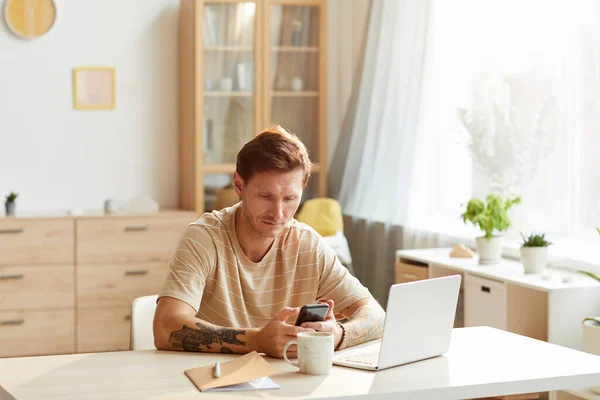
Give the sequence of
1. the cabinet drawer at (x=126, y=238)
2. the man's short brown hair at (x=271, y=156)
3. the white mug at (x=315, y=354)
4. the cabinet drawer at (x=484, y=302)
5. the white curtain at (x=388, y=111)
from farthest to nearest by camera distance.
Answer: the cabinet drawer at (x=126, y=238), the white curtain at (x=388, y=111), the cabinet drawer at (x=484, y=302), the man's short brown hair at (x=271, y=156), the white mug at (x=315, y=354)

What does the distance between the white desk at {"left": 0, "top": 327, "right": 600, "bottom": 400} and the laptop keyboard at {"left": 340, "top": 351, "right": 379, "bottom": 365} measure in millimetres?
64

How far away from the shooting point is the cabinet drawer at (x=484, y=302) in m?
3.45

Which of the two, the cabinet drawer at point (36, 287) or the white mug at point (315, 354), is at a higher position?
the white mug at point (315, 354)

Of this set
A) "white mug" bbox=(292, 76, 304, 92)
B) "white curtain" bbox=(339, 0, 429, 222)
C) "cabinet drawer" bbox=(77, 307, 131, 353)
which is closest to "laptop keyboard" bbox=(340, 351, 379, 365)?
"white curtain" bbox=(339, 0, 429, 222)

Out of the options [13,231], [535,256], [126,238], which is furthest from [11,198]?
[535,256]

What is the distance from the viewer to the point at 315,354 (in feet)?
6.17

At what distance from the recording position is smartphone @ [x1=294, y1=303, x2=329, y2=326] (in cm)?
202

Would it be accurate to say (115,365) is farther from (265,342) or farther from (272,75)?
(272,75)

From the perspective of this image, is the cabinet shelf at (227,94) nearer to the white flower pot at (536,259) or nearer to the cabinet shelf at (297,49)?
the cabinet shelf at (297,49)

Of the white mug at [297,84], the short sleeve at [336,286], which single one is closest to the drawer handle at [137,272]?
the white mug at [297,84]

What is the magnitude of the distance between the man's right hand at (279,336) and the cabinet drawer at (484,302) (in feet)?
5.24

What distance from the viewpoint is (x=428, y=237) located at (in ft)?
14.8

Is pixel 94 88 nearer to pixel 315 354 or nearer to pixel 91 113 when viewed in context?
pixel 91 113

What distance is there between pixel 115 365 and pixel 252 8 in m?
3.62
